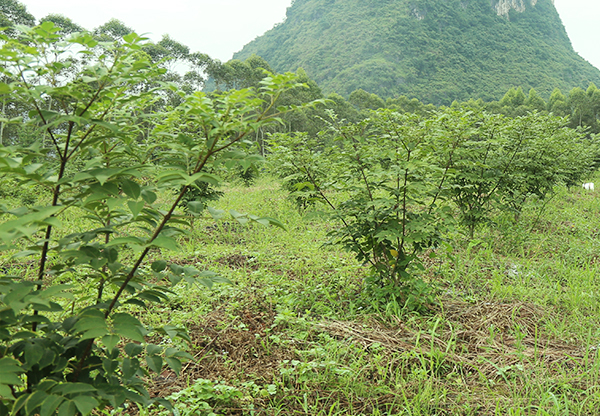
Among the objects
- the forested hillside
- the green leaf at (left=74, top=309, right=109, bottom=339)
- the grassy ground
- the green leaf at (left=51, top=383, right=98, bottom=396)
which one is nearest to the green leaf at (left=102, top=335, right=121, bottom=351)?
the green leaf at (left=74, top=309, right=109, bottom=339)

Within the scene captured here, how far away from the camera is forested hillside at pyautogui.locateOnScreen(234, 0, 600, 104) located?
232 feet

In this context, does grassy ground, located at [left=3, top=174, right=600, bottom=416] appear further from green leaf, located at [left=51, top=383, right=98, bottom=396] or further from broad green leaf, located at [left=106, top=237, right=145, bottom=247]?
green leaf, located at [left=51, top=383, right=98, bottom=396]

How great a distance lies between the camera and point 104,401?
1.04 meters

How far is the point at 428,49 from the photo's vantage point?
82.4 m

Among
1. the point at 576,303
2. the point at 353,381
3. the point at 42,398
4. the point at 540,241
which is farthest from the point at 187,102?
the point at 540,241

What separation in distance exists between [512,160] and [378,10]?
102628mm

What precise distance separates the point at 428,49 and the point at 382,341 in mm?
93859

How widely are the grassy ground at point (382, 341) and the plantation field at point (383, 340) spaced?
1 cm

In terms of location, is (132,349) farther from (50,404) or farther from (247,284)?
(247,284)

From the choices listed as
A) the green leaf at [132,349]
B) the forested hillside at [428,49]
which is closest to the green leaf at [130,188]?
the green leaf at [132,349]

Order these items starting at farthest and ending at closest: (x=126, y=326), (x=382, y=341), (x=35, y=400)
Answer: (x=382, y=341), (x=126, y=326), (x=35, y=400)

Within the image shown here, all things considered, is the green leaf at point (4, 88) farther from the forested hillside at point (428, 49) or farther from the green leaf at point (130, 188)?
the forested hillside at point (428, 49)

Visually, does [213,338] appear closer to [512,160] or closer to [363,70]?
[512,160]

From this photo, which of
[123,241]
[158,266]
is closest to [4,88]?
[123,241]
